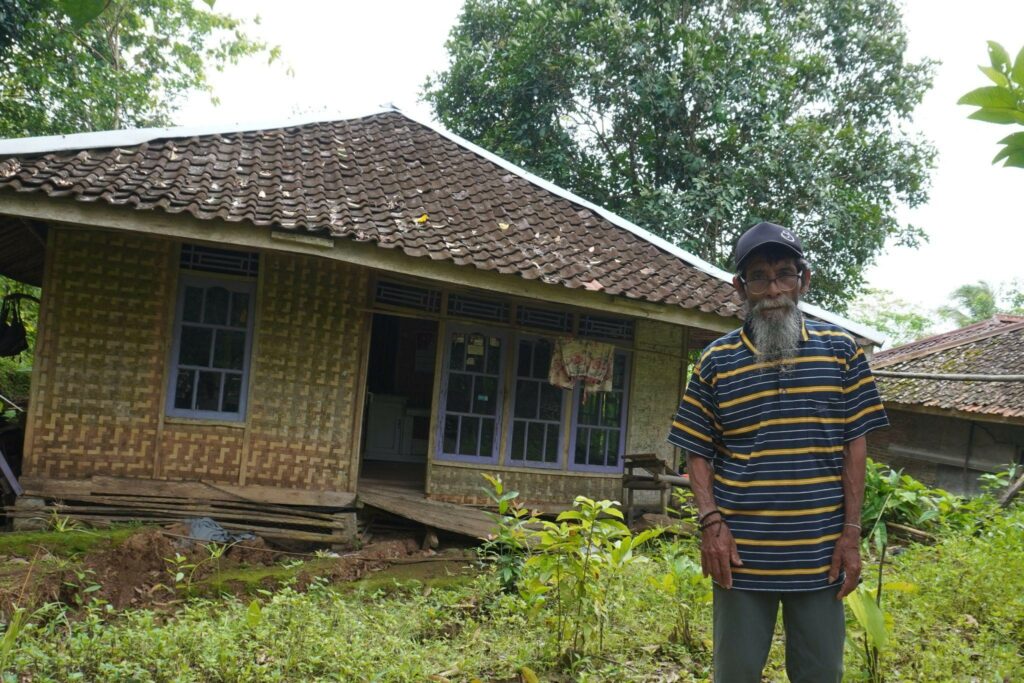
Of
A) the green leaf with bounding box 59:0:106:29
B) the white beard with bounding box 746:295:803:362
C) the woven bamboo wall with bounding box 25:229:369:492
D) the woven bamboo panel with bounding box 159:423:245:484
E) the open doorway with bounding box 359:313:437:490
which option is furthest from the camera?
the open doorway with bounding box 359:313:437:490

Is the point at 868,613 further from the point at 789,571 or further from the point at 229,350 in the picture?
the point at 229,350

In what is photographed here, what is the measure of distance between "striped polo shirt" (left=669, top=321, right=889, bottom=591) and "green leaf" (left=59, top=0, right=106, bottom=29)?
6.67 feet

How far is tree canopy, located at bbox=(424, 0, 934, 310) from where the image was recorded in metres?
14.2

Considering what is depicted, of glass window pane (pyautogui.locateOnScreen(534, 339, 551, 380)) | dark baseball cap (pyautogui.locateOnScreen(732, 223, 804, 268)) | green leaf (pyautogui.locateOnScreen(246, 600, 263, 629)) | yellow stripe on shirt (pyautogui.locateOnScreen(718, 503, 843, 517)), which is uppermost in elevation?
dark baseball cap (pyautogui.locateOnScreen(732, 223, 804, 268))

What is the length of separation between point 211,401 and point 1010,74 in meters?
6.97

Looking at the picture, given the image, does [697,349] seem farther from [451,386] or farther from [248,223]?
[248,223]

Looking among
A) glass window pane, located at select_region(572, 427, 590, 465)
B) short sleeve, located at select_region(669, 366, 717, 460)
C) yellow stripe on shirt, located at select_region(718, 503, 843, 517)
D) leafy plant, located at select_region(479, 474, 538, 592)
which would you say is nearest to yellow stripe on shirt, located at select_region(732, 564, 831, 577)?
yellow stripe on shirt, located at select_region(718, 503, 843, 517)

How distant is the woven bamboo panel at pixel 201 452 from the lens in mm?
7035

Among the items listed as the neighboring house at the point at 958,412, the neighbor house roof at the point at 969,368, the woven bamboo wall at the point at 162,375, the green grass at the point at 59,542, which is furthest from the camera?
the neighboring house at the point at 958,412

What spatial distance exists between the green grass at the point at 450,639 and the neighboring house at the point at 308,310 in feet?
7.25

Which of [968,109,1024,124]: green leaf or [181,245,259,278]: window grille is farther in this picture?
[181,245,259,278]: window grille

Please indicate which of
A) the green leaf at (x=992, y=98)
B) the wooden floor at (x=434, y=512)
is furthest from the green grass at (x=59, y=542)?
the green leaf at (x=992, y=98)

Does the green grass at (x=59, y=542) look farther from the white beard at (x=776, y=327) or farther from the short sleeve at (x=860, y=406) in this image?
the short sleeve at (x=860, y=406)

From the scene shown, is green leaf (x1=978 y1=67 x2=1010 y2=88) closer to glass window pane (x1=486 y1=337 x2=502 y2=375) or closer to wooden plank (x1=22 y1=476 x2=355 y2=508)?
wooden plank (x1=22 y1=476 x2=355 y2=508)
